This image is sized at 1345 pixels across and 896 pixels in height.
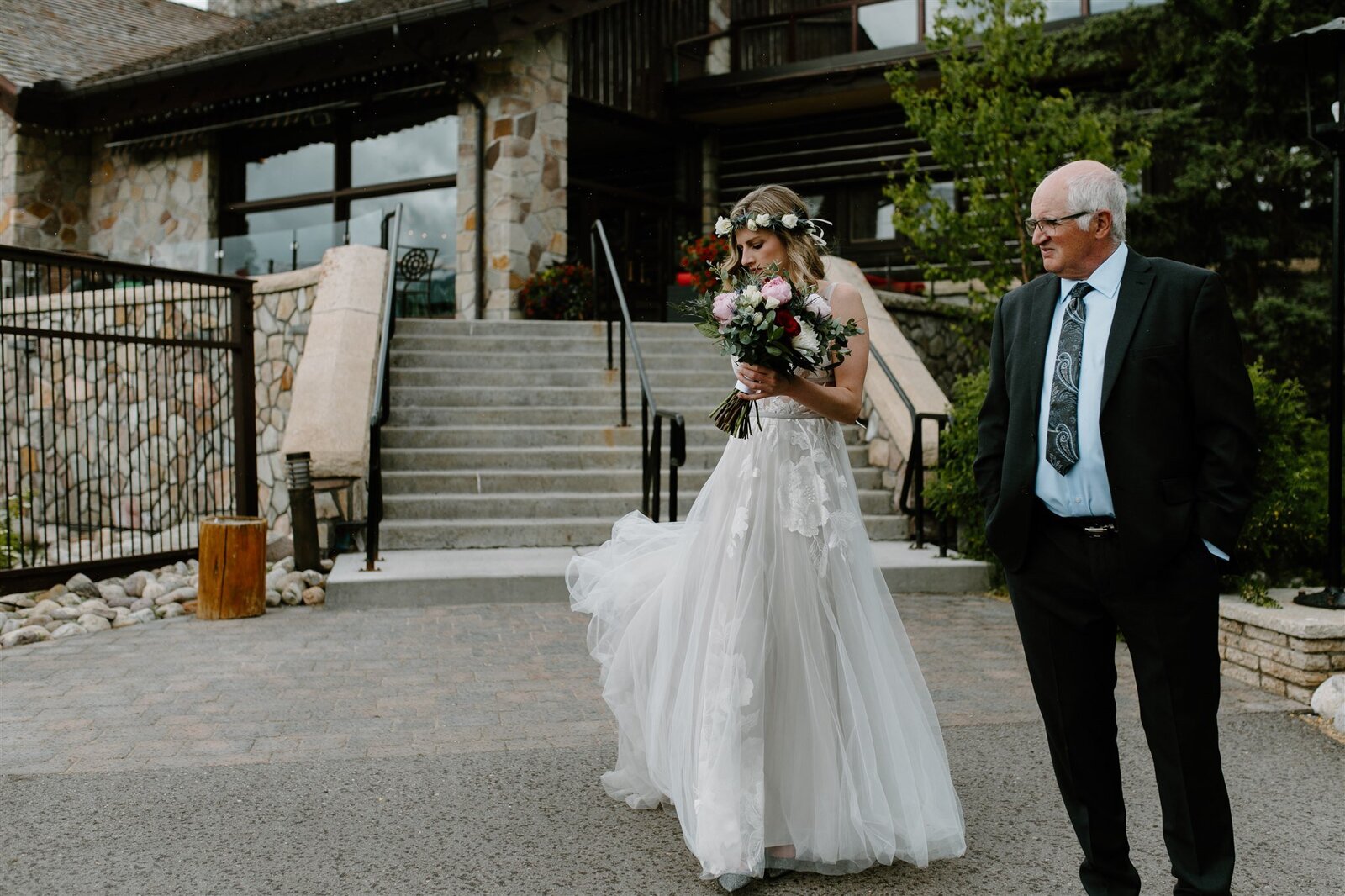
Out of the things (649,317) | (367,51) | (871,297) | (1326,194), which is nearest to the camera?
(1326,194)

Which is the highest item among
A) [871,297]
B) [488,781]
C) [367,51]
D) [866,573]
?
[367,51]

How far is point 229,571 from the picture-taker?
670 cm

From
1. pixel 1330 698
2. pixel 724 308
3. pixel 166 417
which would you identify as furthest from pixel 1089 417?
pixel 166 417

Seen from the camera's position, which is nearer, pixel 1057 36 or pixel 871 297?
pixel 1057 36

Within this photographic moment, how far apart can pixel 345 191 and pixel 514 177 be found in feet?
9.68

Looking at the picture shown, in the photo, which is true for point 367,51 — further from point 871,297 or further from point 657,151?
point 871,297

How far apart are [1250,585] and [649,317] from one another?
429 inches

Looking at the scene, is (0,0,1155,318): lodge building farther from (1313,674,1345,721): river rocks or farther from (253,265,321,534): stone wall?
(1313,674,1345,721): river rocks

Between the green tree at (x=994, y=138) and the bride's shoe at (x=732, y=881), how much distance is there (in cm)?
862

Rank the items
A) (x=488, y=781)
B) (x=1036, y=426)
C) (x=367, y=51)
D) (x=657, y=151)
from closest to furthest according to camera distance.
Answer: (x=1036, y=426)
(x=488, y=781)
(x=367, y=51)
(x=657, y=151)

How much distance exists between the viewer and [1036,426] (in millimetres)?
2746

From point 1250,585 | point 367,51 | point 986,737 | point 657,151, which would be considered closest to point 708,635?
point 986,737

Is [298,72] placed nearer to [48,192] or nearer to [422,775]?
[48,192]

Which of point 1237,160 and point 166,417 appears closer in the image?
point 1237,160
